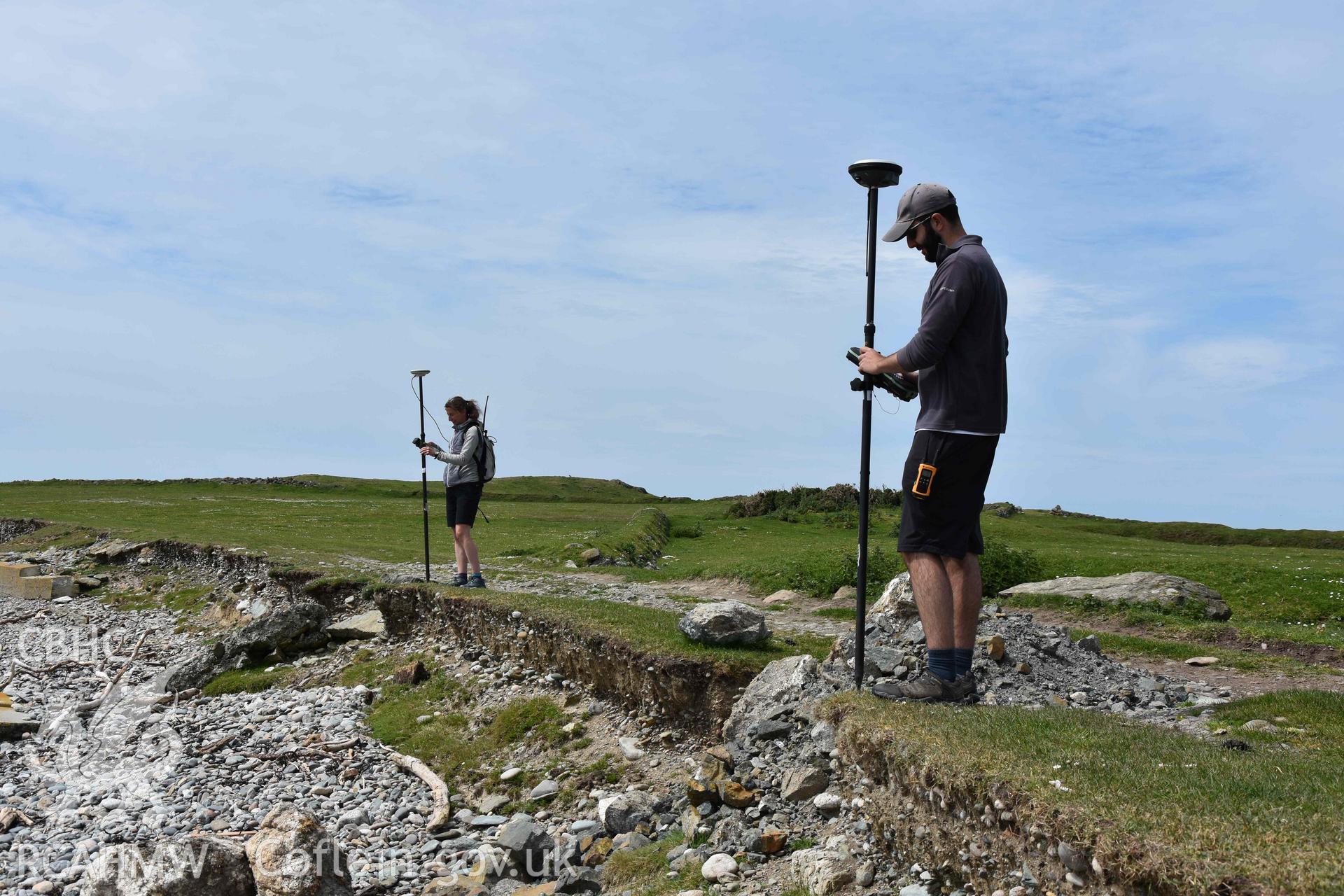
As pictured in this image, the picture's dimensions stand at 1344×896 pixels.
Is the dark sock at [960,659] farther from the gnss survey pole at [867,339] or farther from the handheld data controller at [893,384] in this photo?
the handheld data controller at [893,384]

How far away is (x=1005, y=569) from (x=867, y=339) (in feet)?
39.1

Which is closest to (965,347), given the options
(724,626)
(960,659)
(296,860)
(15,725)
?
(960,659)

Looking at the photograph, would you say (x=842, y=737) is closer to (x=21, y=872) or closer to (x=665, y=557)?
(x=21, y=872)

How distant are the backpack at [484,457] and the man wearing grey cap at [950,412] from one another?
30.7 feet

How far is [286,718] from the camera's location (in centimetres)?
1339

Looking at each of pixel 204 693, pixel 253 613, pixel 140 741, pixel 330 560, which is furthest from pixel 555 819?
pixel 330 560

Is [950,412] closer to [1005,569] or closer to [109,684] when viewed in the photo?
[1005,569]

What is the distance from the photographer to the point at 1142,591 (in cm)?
1491

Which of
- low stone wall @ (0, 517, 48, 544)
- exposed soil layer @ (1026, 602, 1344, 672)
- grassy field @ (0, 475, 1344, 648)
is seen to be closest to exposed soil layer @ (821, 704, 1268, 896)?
exposed soil layer @ (1026, 602, 1344, 672)

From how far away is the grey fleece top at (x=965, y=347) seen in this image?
6758 mm

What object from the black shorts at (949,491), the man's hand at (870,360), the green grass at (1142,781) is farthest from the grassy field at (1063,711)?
the man's hand at (870,360)

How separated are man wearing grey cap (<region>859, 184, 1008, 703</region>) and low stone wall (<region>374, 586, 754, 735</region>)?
134 inches

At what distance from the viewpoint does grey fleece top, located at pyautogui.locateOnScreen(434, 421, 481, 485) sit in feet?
49.7

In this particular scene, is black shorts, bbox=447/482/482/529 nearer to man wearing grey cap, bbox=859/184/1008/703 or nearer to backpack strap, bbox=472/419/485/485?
backpack strap, bbox=472/419/485/485
